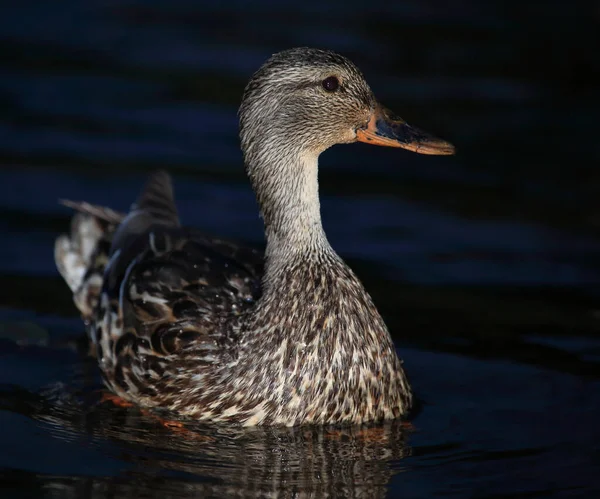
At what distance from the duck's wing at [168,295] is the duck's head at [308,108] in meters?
0.84

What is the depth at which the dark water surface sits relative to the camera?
6938 mm

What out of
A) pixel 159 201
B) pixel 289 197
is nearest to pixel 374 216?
pixel 159 201

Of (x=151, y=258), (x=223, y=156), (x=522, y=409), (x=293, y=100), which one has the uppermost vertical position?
(x=223, y=156)

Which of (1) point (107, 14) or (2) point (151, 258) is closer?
(2) point (151, 258)

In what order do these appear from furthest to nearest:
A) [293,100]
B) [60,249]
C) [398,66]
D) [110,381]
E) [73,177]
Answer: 1. [398,66]
2. [73,177]
3. [60,249]
4. [110,381]
5. [293,100]

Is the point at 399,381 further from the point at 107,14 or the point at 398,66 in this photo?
the point at 107,14

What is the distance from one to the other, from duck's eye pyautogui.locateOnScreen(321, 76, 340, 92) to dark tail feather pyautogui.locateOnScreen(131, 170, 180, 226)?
6.94ft

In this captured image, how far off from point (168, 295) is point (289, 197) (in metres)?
1.01

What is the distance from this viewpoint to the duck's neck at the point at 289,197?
748cm

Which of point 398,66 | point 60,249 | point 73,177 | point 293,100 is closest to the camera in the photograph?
point 293,100

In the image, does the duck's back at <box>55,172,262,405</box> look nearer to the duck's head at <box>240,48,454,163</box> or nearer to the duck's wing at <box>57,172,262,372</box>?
the duck's wing at <box>57,172,262,372</box>

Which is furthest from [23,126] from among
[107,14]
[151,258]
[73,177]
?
[151,258]

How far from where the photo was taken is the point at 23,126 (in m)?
13.0

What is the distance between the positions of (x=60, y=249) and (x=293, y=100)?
2.78m
